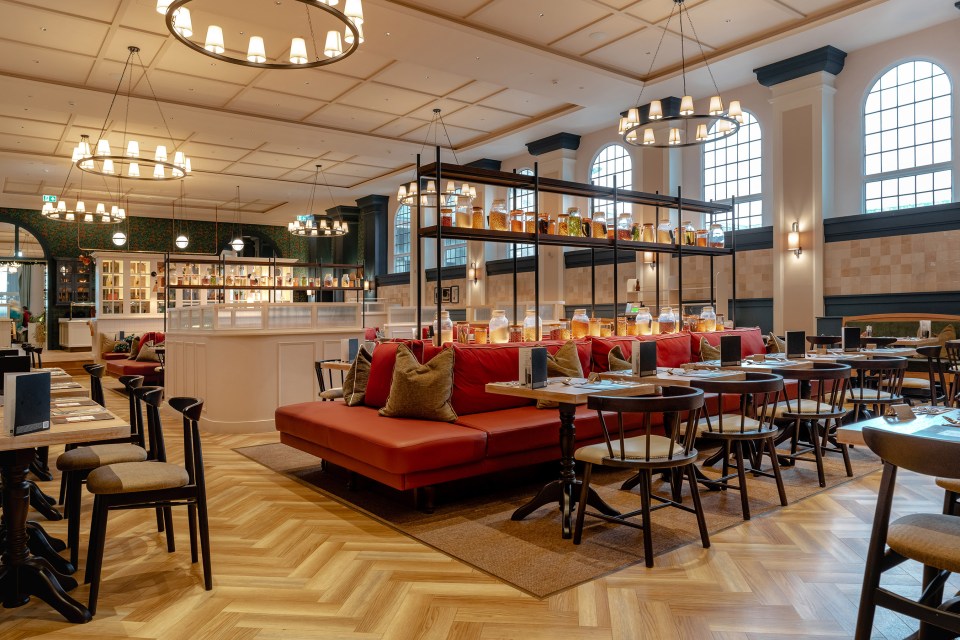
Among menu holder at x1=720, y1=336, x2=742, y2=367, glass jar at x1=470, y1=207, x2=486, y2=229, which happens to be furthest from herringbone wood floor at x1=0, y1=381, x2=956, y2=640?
glass jar at x1=470, y1=207, x2=486, y2=229

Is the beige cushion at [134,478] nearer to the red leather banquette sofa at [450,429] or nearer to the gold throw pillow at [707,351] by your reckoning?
the red leather banquette sofa at [450,429]

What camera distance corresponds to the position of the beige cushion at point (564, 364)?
4.80m

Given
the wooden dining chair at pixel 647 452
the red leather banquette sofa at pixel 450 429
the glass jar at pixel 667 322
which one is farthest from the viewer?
the glass jar at pixel 667 322

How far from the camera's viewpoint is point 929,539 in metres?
1.81

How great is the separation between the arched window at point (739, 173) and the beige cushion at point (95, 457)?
8.91 m

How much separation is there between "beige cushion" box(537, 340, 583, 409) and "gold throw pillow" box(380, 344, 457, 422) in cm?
74

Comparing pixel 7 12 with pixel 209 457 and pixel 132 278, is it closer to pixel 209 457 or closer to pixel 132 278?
pixel 209 457

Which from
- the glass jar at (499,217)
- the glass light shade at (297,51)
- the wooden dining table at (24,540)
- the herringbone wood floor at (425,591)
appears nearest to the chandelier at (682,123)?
the glass jar at (499,217)

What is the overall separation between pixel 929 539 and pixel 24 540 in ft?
10.4

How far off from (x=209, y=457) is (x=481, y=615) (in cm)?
375

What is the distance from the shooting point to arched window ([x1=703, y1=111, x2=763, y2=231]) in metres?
10.1

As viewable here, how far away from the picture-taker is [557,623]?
2.54 meters

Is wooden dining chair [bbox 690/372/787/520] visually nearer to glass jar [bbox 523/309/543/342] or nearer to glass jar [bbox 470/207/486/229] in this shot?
glass jar [bbox 523/309/543/342]

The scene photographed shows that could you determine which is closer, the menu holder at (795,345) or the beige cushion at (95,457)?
the beige cushion at (95,457)
